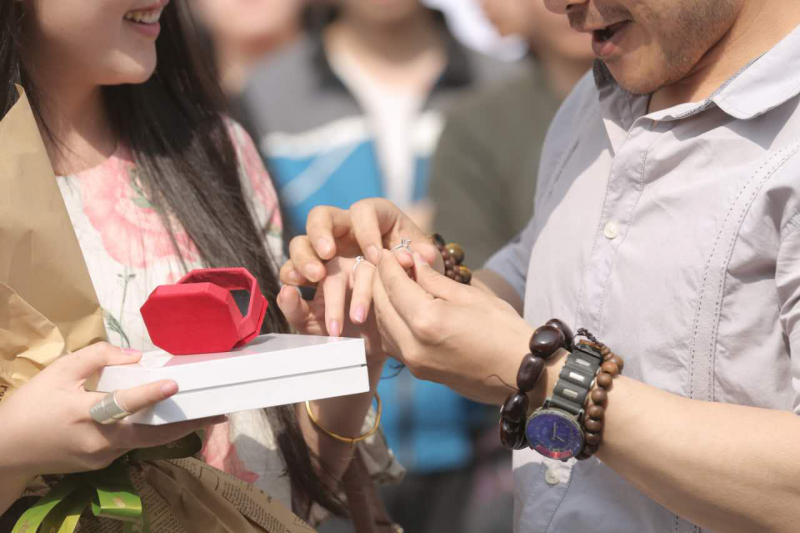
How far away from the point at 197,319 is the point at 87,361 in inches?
5.6

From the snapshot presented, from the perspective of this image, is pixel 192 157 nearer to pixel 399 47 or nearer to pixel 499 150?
pixel 499 150

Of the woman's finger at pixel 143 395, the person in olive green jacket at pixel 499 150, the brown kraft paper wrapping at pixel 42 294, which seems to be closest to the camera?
the woman's finger at pixel 143 395

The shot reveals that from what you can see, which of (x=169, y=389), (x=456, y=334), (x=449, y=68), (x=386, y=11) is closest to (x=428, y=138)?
(x=449, y=68)

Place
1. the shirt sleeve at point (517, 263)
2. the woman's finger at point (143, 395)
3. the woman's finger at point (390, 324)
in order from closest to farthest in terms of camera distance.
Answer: the woman's finger at point (143, 395) → the woman's finger at point (390, 324) → the shirt sleeve at point (517, 263)

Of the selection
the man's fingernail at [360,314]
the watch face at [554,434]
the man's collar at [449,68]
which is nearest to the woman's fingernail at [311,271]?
the man's fingernail at [360,314]

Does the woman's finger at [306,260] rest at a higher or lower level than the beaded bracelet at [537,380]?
higher

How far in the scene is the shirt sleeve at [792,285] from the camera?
1.18 metres

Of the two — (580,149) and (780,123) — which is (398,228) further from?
(780,123)

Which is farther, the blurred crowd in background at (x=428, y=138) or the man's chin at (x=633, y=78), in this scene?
the blurred crowd in background at (x=428, y=138)

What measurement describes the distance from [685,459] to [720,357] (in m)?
0.19

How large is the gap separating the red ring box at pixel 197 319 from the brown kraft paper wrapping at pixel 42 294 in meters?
0.10

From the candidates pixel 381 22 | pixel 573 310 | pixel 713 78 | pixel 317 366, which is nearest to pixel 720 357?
pixel 573 310

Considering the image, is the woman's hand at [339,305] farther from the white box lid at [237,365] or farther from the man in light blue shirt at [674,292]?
the white box lid at [237,365]

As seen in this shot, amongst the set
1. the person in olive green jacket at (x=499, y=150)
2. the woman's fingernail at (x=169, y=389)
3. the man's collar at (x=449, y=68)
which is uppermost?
the woman's fingernail at (x=169, y=389)
